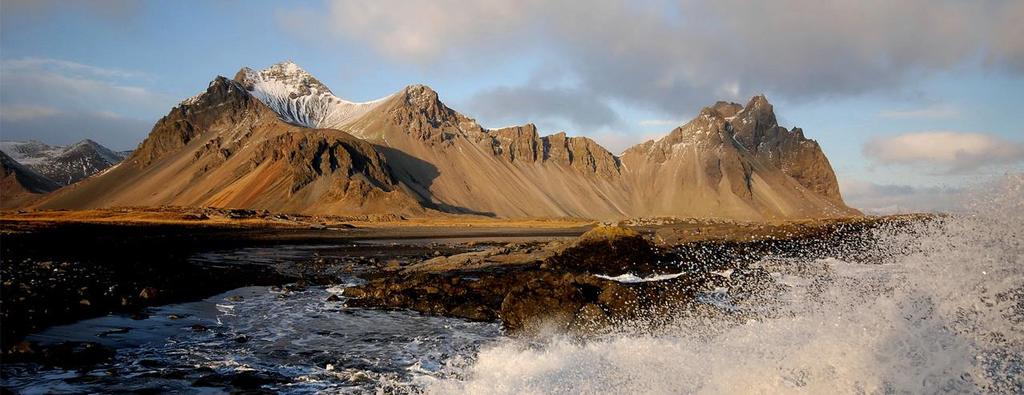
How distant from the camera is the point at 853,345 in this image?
11.8m

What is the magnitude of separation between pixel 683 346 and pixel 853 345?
4.11m

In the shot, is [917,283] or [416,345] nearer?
[917,283]

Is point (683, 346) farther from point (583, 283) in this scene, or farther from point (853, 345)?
point (583, 283)

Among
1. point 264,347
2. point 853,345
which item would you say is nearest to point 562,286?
point 264,347

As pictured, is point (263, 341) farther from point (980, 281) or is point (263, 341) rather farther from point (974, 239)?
point (974, 239)

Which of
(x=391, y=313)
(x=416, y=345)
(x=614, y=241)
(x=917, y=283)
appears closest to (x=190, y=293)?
(x=391, y=313)

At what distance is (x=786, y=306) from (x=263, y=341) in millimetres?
16783

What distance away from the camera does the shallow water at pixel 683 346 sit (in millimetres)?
11445

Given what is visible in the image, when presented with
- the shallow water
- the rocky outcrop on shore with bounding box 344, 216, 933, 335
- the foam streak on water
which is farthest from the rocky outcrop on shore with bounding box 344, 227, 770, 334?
the foam streak on water

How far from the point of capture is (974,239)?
1755 cm

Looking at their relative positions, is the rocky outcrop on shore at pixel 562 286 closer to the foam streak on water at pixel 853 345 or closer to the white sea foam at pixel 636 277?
the white sea foam at pixel 636 277

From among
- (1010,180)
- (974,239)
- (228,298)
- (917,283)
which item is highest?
(1010,180)

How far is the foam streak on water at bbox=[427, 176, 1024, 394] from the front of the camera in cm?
1110

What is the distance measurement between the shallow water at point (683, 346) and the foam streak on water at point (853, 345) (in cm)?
4
